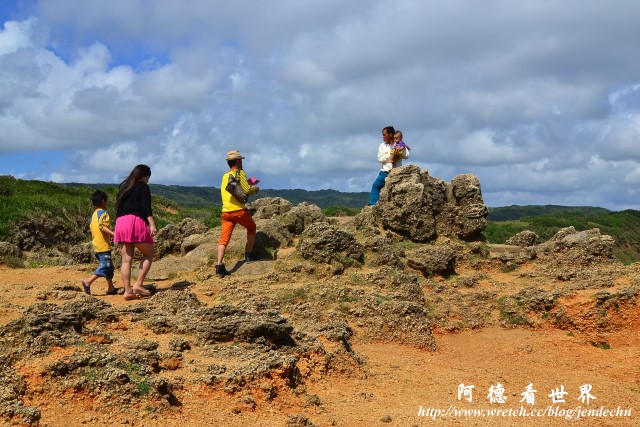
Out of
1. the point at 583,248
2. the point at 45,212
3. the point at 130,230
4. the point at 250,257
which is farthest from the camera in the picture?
the point at 45,212

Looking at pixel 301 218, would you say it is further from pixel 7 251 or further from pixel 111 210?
pixel 111 210

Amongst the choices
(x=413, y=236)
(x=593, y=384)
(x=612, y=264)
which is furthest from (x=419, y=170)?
(x=593, y=384)

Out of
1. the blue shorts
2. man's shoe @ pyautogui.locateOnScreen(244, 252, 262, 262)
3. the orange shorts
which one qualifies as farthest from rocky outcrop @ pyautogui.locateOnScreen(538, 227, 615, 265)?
the blue shorts

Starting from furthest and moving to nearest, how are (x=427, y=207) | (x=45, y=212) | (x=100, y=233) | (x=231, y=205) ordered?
(x=45, y=212)
(x=427, y=207)
(x=231, y=205)
(x=100, y=233)

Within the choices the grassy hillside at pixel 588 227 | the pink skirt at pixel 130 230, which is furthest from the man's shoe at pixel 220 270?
the grassy hillside at pixel 588 227

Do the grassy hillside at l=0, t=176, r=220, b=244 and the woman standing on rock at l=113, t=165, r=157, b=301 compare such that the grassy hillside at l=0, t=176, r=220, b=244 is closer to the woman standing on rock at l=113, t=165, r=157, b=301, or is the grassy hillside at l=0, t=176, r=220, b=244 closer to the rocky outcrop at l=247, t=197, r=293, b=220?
the rocky outcrop at l=247, t=197, r=293, b=220

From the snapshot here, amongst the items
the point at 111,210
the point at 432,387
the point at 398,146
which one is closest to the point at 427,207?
the point at 398,146

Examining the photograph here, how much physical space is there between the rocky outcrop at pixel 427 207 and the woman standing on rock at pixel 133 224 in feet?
20.5

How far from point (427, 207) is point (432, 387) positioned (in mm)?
6847

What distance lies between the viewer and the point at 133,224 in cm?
934

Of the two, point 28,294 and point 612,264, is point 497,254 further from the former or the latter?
point 28,294

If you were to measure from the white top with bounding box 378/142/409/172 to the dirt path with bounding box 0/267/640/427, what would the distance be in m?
5.25

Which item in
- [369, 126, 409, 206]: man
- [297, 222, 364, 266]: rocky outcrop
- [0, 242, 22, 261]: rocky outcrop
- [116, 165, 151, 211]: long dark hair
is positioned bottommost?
[0, 242, 22, 261]: rocky outcrop

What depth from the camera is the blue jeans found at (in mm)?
14922
